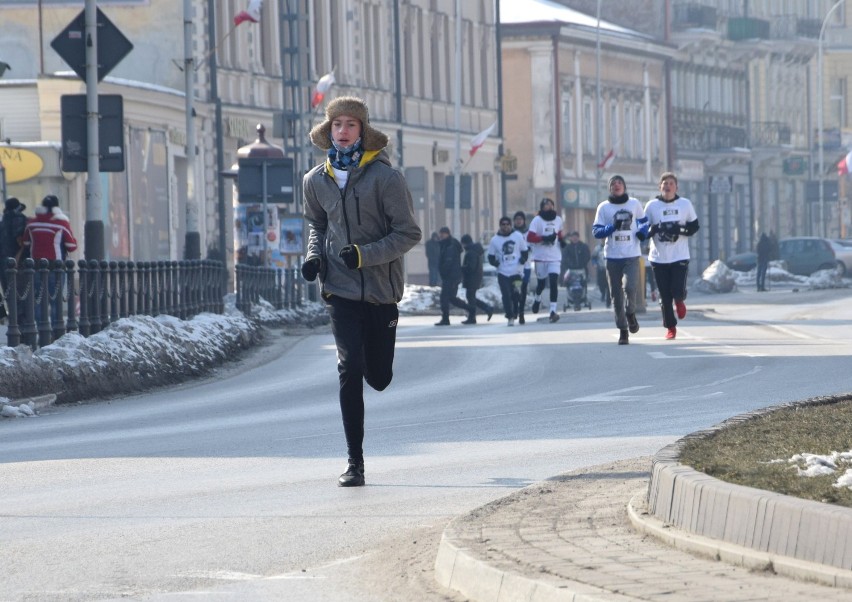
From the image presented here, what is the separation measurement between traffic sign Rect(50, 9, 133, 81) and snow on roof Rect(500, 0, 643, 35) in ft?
173

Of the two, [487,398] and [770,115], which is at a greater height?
[770,115]

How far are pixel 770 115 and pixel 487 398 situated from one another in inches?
3215

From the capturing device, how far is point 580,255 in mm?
48688

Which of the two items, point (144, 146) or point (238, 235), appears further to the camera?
point (144, 146)

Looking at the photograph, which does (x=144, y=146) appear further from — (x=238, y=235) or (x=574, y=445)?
(x=574, y=445)

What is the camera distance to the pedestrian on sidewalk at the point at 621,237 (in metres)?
22.3

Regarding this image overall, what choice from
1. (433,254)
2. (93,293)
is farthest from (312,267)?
(433,254)

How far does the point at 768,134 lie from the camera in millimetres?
94000

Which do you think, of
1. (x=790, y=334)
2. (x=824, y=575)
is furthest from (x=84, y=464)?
(x=790, y=334)

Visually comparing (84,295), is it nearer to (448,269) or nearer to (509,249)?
(509,249)

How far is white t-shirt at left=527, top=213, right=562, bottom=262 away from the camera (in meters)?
30.3

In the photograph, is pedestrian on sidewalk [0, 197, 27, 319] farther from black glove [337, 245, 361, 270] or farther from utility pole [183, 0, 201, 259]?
black glove [337, 245, 361, 270]

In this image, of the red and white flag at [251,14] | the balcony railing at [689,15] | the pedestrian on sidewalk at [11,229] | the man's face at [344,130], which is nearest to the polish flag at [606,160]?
the balcony railing at [689,15]

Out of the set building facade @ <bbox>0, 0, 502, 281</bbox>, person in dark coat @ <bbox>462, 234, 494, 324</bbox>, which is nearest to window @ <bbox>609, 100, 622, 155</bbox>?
building facade @ <bbox>0, 0, 502, 281</bbox>
